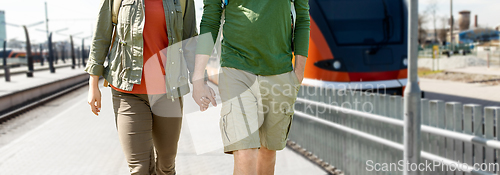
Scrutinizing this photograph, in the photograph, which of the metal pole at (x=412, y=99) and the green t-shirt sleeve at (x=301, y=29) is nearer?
the green t-shirt sleeve at (x=301, y=29)

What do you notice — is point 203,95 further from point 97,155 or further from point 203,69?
point 97,155

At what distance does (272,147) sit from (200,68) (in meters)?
0.65

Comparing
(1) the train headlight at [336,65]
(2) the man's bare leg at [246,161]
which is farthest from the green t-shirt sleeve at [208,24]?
(1) the train headlight at [336,65]

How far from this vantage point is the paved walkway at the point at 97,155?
507 centimetres

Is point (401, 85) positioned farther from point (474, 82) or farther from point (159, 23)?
point (474, 82)

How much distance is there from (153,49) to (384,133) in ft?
8.45

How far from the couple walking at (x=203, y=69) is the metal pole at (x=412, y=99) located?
96 cm

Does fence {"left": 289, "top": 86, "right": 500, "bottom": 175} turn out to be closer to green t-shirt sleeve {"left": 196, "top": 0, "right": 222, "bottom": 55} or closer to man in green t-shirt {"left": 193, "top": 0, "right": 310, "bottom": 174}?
man in green t-shirt {"left": 193, "top": 0, "right": 310, "bottom": 174}

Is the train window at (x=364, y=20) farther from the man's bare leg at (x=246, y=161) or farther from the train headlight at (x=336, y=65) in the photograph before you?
the man's bare leg at (x=246, y=161)

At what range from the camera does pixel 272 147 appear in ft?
8.86

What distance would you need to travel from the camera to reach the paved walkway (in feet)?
16.6

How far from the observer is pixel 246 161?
99.3 inches

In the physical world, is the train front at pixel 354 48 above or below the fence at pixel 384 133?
above

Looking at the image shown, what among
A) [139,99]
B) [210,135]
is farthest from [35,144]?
[139,99]
